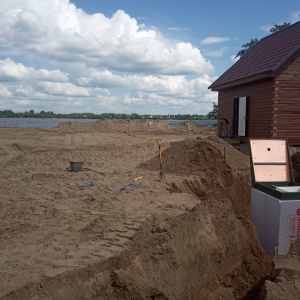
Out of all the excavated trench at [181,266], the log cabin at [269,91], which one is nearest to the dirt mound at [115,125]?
the log cabin at [269,91]

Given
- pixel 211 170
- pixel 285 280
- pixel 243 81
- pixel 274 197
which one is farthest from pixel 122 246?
pixel 243 81

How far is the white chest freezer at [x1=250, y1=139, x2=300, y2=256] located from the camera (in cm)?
531

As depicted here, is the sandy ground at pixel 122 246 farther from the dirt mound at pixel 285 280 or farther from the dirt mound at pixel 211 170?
the dirt mound at pixel 211 170

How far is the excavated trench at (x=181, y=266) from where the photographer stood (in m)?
3.84

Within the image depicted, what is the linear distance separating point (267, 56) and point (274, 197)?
11.8m

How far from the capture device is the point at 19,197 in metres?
8.12

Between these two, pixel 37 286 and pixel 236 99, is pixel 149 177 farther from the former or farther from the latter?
pixel 236 99

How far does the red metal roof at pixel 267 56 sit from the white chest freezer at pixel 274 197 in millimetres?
7781

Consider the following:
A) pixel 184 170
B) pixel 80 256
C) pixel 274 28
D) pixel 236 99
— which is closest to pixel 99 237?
pixel 80 256

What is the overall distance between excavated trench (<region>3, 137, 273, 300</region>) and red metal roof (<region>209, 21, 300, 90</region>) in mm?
10058

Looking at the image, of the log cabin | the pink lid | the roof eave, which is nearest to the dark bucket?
the pink lid

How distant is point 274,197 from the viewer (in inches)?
218

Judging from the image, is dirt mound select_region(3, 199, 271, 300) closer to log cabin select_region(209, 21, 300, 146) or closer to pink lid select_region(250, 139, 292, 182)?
pink lid select_region(250, 139, 292, 182)

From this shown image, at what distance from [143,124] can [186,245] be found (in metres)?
44.7
